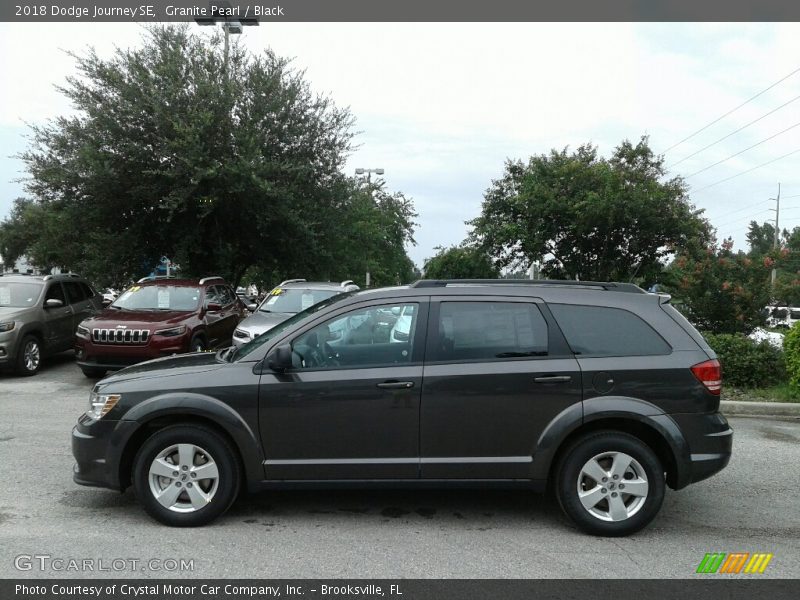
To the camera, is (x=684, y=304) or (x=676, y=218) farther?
(x=676, y=218)

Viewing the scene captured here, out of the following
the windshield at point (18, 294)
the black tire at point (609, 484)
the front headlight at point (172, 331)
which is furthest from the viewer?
the windshield at point (18, 294)

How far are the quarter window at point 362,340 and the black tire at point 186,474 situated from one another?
0.80 m

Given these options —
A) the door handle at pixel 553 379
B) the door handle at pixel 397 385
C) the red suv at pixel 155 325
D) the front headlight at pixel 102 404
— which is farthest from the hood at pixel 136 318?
the door handle at pixel 553 379

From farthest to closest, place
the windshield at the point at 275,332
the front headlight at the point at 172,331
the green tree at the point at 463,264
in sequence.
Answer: the green tree at the point at 463,264, the front headlight at the point at 172,331, the windshield at the point at 275,332

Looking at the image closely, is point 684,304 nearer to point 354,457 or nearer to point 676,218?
point 676,218

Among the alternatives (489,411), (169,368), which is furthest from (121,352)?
(489,411)

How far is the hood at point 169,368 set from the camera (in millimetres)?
4703

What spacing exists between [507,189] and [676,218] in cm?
564

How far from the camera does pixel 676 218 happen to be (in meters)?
16.6
